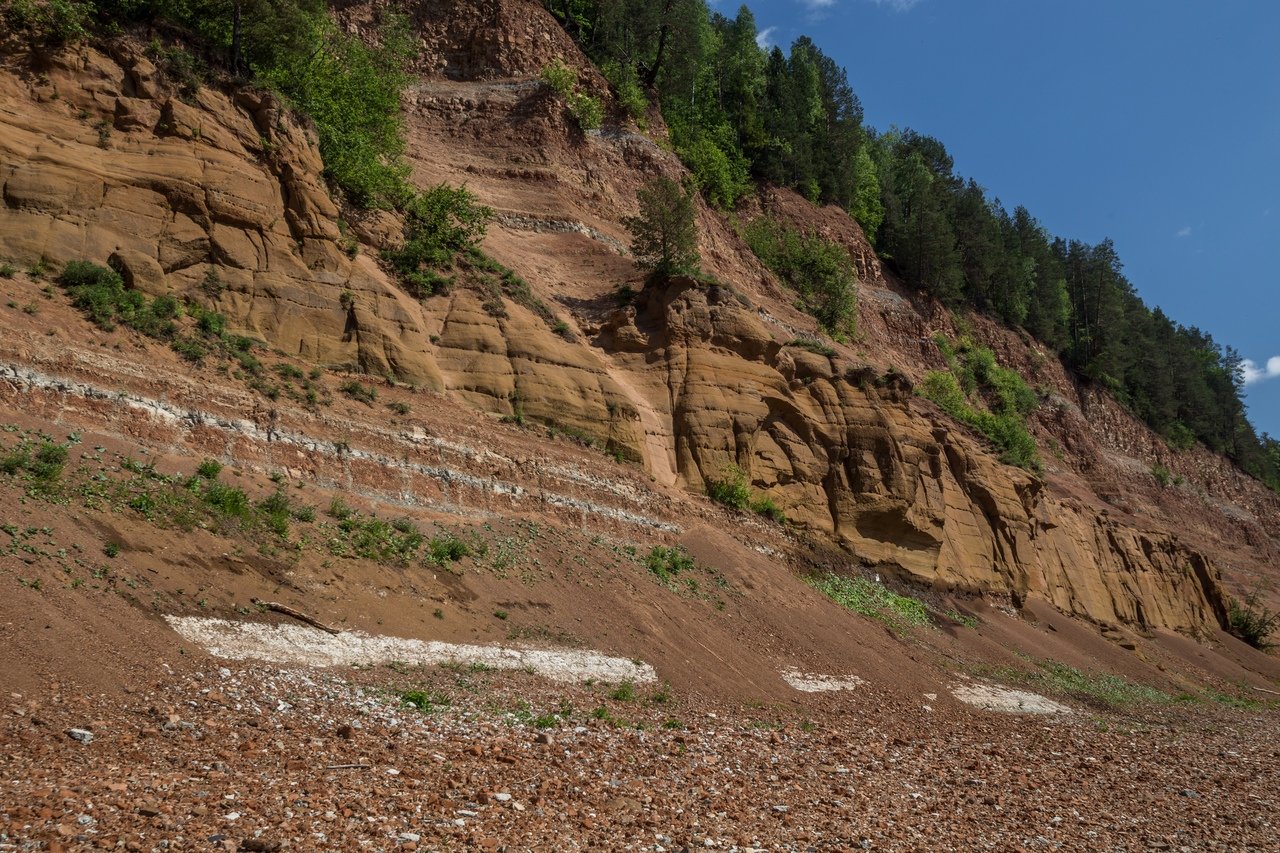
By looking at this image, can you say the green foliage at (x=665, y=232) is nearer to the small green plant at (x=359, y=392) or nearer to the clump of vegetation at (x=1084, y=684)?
the small green plant at (x=359, y=392)

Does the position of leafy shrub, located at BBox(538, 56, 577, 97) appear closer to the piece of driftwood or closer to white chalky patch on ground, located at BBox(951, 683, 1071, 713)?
white chalky patch on ground, located at BBox(951, 683, 1071, 713)

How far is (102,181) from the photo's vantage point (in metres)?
18.1

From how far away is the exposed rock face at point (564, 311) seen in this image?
61.5ft

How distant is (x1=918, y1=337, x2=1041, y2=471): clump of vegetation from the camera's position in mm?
48375

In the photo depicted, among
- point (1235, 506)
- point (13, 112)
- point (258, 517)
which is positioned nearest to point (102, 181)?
point (13, 112)

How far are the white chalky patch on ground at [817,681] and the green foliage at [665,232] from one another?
16.9m

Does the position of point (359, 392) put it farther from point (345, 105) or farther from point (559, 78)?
point (559, 78)

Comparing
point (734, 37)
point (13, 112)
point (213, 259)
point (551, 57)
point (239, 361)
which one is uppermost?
point (734, 37)

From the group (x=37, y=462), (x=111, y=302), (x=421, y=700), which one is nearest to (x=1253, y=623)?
(x=421, y=700)

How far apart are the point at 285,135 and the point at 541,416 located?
10125 millimetres

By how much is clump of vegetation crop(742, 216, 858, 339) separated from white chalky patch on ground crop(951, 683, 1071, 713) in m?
26.2

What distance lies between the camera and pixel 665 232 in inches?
1304

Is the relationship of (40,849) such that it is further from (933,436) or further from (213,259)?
(933,436)

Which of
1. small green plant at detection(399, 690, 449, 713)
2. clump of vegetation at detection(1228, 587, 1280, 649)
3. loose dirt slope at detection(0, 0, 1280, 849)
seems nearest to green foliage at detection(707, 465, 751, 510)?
loose dirt slope at detection(0, 0, 1280, 849)
